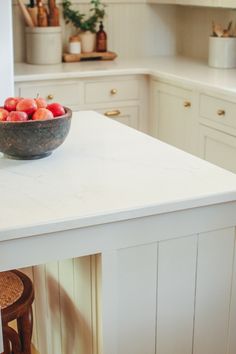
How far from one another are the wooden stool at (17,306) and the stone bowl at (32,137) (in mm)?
399

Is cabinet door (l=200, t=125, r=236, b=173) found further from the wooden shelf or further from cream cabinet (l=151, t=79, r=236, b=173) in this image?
the wooden shelf

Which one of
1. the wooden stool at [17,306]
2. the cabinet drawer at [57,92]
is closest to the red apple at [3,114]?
the wooden stool at [17,306]

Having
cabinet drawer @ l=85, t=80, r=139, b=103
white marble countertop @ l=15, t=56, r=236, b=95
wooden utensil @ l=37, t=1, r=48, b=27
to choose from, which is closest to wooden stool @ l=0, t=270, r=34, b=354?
white marble countertop @ l=15, t=56, r=236, b=95

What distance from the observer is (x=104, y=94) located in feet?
11.5

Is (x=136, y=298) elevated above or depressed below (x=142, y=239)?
below

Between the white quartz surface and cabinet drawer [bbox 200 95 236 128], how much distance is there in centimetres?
88

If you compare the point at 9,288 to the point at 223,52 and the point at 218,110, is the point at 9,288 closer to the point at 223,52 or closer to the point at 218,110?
the point at 218,110

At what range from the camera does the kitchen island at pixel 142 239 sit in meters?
1.37

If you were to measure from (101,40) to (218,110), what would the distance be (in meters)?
1.37

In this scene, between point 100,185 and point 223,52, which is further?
point 223,52

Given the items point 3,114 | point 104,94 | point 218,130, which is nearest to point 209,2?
point 104,94

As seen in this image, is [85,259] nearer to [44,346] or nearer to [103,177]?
[103,177]

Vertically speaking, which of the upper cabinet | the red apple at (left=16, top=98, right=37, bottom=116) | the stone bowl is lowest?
the stone bowl

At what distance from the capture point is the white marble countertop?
3092 millimetres
